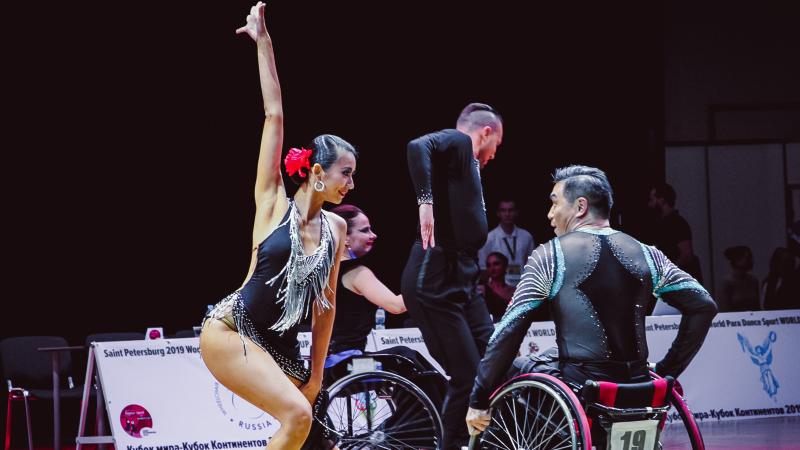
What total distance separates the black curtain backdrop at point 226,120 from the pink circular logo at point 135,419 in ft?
7.44

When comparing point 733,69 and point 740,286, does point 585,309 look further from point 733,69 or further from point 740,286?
point 733,69

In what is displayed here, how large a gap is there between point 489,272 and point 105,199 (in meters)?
2.94

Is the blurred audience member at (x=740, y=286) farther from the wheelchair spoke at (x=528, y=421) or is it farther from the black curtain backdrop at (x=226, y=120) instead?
the wheelchair spoke at (x=528, y=421)

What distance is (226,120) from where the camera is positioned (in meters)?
8.71

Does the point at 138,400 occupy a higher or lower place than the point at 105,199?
lower

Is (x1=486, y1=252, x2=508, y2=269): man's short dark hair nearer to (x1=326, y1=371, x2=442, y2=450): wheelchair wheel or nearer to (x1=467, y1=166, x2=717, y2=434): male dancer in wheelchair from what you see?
(x1=326, y1=371, x2=442, y2=450): wheelchair wheel

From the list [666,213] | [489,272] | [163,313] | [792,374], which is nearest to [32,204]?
[163,313]

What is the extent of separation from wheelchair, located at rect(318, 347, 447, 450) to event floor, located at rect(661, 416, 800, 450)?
6.01 feet

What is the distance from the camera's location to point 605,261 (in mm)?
3373

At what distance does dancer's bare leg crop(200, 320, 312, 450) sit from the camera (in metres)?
3.41

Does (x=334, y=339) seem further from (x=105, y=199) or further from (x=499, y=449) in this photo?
(x=105, y=199)

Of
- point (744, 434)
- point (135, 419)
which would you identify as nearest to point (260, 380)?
point (135, 419)

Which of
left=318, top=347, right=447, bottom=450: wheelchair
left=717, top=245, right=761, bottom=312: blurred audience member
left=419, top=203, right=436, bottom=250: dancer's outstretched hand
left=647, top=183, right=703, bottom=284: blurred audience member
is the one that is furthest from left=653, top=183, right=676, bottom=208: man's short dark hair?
left=419, top=203, right=436, bottom=250: dancer's outstretched hand

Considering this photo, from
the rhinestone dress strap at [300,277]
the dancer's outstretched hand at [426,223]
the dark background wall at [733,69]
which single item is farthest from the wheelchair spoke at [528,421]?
the dark background wall at [733,69]
